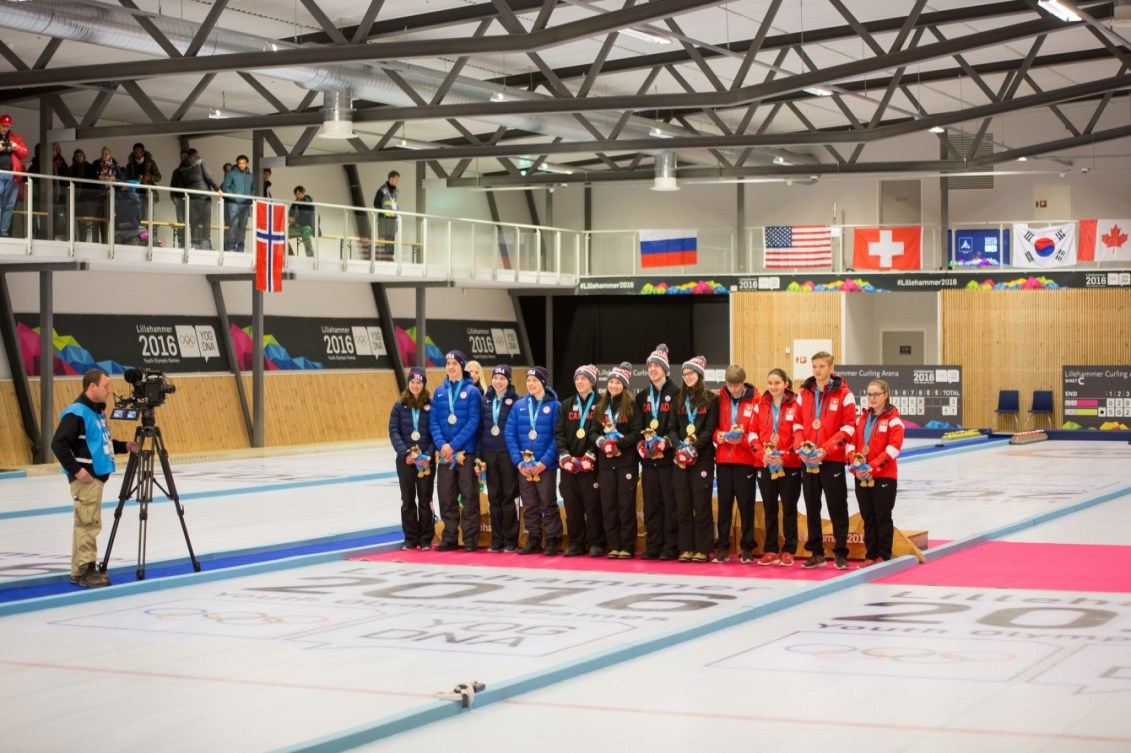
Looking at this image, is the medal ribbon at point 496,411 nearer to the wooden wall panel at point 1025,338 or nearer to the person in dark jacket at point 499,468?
the person in dark jacket at point 499,468

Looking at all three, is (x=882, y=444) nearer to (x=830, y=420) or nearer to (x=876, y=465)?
(x=876, y=465)

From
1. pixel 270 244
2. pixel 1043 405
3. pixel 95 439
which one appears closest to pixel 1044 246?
pixel 1043 405

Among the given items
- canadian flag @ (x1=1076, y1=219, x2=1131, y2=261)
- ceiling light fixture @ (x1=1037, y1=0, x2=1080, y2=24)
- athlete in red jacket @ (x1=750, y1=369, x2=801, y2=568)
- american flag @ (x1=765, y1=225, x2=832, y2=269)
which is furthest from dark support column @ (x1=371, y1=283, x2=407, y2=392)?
athlete in red jacket @ (x1=750, y1=369, x2=801, y2=568)

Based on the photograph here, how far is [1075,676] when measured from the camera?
7.57 metres

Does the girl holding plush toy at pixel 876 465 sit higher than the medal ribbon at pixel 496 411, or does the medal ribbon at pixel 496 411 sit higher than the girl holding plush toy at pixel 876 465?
the medal ribbon at pixel 496 411

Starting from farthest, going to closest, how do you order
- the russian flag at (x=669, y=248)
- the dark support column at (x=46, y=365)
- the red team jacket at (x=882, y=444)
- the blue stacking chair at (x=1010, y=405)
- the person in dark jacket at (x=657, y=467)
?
the russian flag at (x=669, y=248)
the blue stacking chair at (x=1010, y=405)
the dark support column at (x=46, y=365)
the person in dark jacket at (x=657, y=467)
the red team jacket at (x=882, y=444)

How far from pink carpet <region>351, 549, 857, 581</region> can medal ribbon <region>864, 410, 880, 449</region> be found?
106cm

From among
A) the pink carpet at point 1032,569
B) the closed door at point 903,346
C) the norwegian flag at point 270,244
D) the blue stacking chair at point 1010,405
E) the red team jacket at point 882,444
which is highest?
the norwegian flag at point 270,244

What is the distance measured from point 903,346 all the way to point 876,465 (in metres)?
28.8

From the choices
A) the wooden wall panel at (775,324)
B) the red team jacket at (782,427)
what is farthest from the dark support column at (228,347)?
the red team jacket at (782,427)

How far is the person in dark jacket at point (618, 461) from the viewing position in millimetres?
12383

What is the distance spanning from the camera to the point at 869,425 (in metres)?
11.9

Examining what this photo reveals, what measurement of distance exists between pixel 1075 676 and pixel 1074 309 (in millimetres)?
28011

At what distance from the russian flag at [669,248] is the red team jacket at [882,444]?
24.4 m
